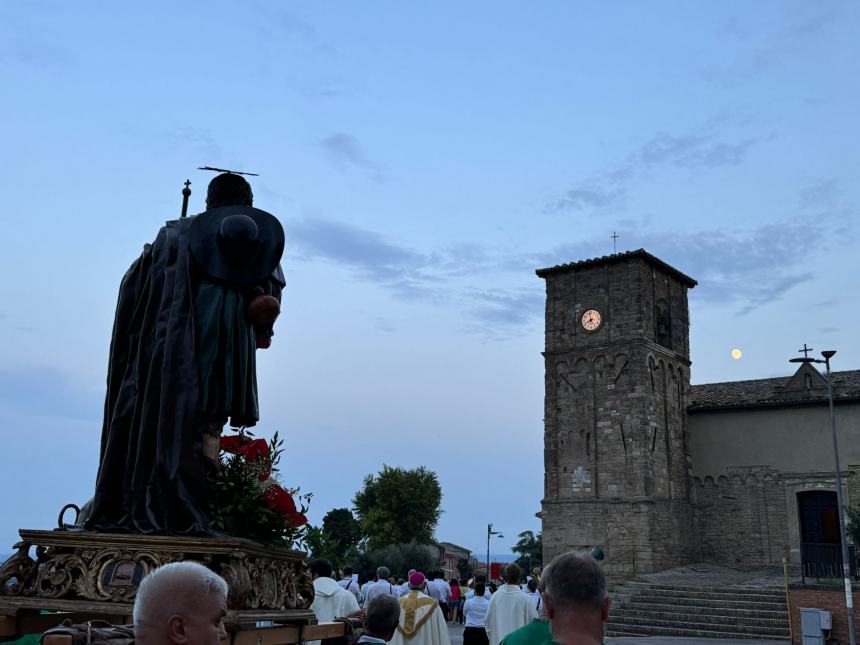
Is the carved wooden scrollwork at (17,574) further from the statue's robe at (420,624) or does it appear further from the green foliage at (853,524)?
the green foliage at (853,524)

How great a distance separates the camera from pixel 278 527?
15.0 ft

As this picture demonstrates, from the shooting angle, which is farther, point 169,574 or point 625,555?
point 625,555

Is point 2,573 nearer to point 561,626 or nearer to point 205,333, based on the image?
point 205,333

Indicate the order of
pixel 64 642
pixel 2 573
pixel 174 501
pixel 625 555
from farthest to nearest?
pixel 625 555, pixel 174 501, pixel 2 573, pixel 64 642

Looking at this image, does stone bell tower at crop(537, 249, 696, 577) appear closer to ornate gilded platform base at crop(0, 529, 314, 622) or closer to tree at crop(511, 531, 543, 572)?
ornate gilded platform base at crop(0, 529, 314, 622)

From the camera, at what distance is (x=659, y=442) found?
33406mm

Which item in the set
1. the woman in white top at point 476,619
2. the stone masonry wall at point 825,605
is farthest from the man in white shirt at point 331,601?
the stone masonry wall at point 825,605

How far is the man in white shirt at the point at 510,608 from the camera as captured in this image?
1030cm

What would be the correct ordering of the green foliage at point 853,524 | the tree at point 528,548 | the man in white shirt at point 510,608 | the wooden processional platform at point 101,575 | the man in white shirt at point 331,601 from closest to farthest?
the wooden processional platform at point 101,575
the man in white shirt at point 331,601
the man in white shirt at point 510,608
the green foliage at point 853,524
the tree at point 528,548

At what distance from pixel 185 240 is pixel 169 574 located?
286cm

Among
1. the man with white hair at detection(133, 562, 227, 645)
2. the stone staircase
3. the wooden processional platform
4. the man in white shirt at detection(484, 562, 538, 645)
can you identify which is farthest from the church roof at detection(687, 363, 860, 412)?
the man with white hair at detection(133, 562, 227, 645)

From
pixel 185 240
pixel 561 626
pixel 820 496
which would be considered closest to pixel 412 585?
pixel 185 240

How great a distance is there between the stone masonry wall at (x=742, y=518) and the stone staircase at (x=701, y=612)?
6535mm

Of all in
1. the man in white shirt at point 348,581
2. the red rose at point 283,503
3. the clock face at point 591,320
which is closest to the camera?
the red rose at point 283,503
